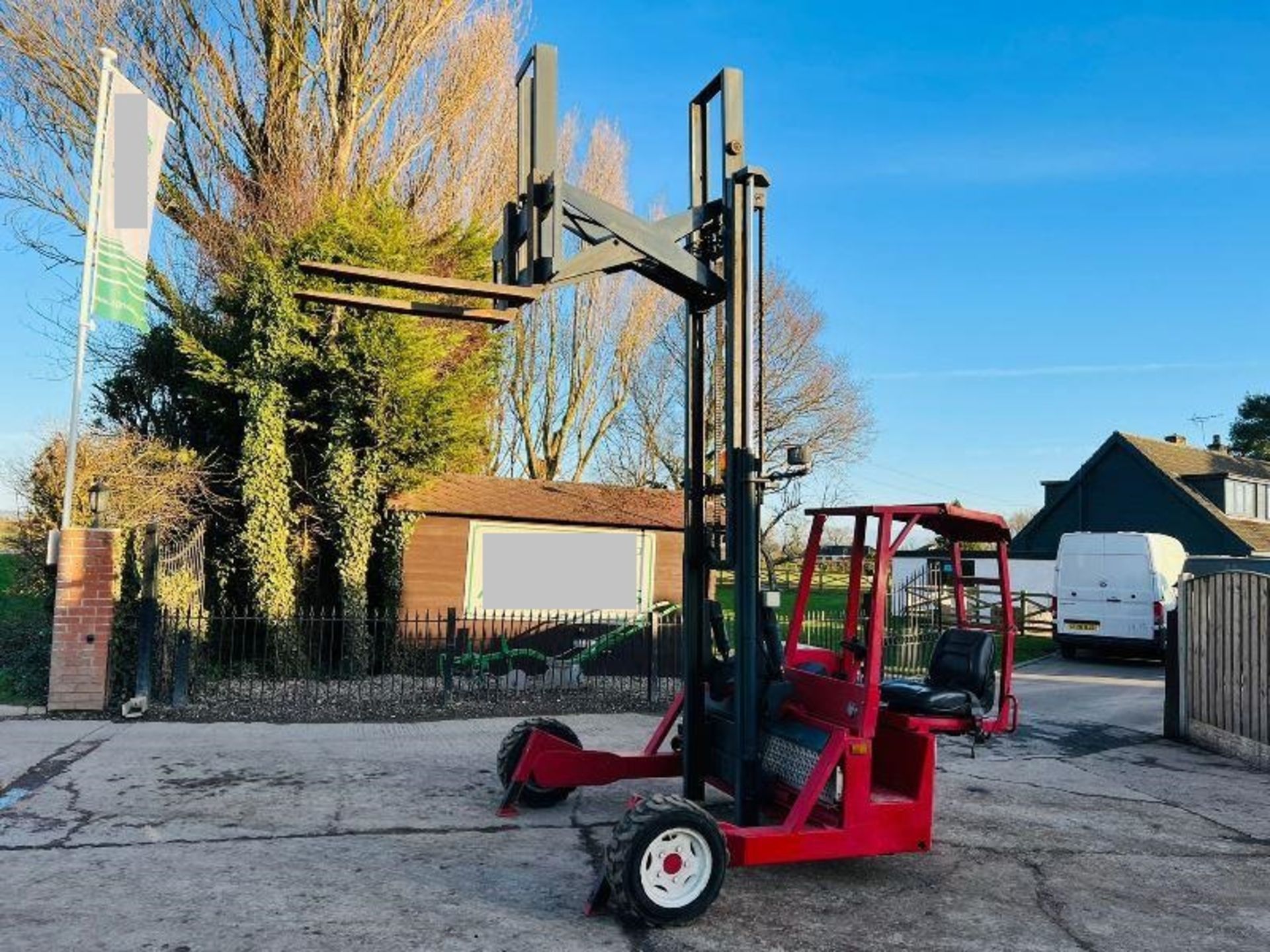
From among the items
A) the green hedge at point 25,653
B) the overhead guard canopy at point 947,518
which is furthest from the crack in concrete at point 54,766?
the overhead guard canopy at point 947,518

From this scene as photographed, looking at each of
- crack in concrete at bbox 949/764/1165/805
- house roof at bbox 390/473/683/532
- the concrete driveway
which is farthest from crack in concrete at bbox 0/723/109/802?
crack in concrete at bbox 949/764/1165/805

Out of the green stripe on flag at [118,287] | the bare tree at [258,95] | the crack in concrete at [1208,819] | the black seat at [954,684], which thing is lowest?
the crack in concrete at [1208,819]

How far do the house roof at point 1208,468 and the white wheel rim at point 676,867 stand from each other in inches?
1008

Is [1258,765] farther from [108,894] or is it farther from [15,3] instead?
[15,3]

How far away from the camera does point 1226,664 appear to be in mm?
9555

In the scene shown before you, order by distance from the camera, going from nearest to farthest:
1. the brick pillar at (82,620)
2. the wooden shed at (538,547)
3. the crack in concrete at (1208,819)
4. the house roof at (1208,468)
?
the crack in concrete at (1208,819) → the brick pillar at (82,620) → the wooden shed at (538,547) → the house roof at (1208,468)

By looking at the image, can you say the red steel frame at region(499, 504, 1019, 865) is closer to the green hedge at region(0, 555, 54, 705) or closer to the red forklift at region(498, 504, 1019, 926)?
the red forklift at region(498, 504, 1019, 926)

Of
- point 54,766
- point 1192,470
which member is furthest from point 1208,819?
point 1192,470

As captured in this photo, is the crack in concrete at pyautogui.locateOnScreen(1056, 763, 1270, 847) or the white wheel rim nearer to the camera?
the white wheel rim

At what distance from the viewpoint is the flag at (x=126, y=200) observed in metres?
10.5

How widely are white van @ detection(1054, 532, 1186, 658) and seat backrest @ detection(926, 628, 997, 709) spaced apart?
43.5ft

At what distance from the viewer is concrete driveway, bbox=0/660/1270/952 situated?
4453 millimetres

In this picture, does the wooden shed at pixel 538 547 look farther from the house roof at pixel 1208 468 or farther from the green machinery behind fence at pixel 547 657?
the house roof at pixel 1208 468

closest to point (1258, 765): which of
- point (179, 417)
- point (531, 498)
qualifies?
point (531, 498)
